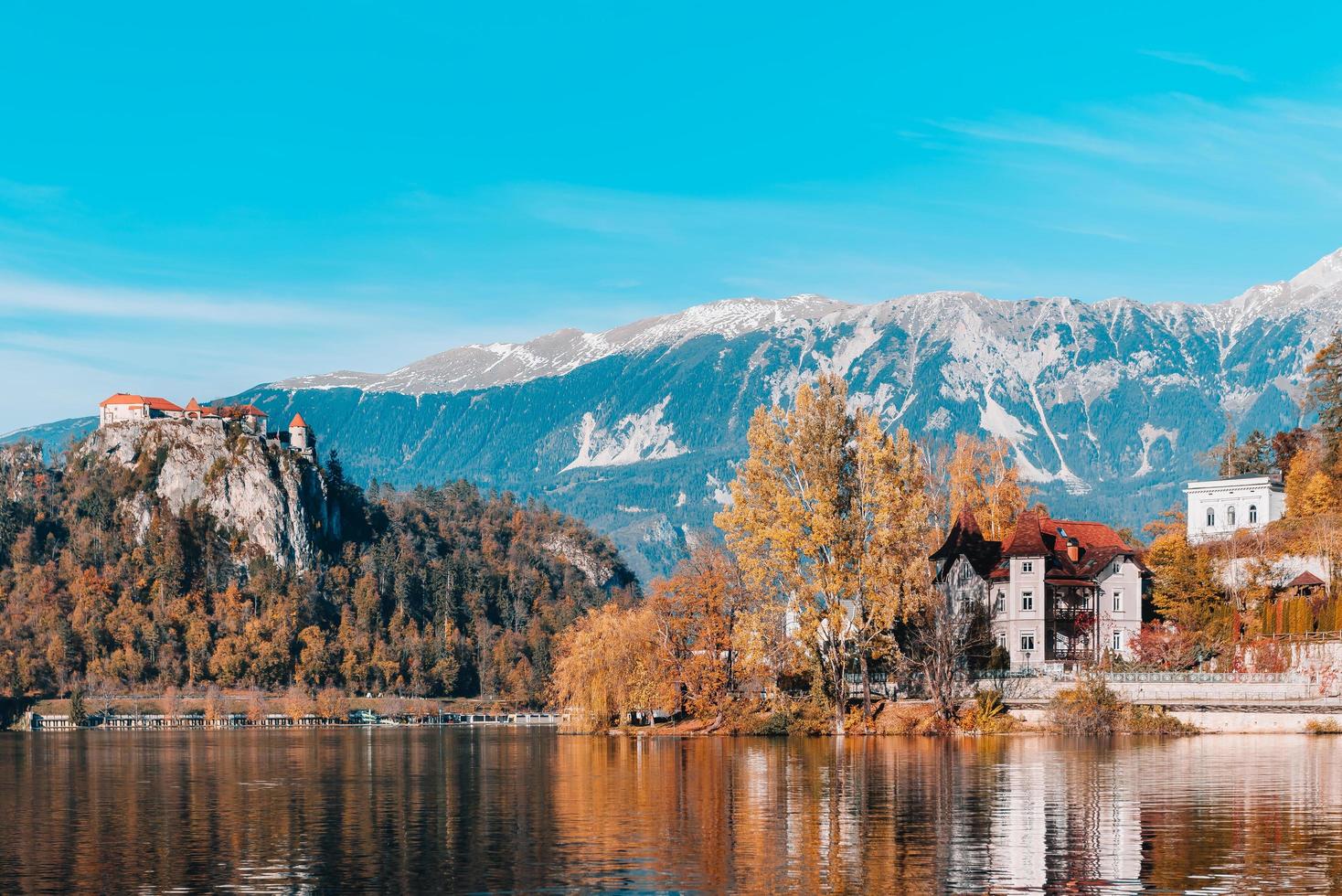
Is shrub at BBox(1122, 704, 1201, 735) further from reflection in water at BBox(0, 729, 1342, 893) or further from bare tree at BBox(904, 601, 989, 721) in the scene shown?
bare tree at BBox(904, 601, 989, 721)

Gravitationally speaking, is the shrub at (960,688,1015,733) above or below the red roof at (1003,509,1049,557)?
below

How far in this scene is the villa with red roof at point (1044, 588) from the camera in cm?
11706

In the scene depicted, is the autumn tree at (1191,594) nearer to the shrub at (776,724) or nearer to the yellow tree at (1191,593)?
the yellow tree at (1191,593)

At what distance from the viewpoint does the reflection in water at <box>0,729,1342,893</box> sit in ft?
129

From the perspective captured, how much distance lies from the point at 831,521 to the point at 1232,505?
205 feet

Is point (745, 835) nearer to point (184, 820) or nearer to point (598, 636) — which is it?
point (184, 820)

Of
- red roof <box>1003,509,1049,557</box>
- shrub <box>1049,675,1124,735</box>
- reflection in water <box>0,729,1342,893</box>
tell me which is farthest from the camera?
red roof <box>1003,509,1049,557</box>

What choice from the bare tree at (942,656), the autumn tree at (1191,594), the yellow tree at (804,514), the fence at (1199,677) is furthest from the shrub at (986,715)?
the autumn tree at (1191,594)

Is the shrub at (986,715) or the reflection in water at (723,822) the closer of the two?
the reflection in water at (723,822)

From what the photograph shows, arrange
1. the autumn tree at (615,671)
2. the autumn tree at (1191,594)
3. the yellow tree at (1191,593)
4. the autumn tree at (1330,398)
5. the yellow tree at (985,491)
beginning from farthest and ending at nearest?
the autumn tree at (1330,398) < the yellow tree at (985,491) < the yellow tree at (1191,593) < the autumn tree at (1191,594) < the autumn tree at (615,671)

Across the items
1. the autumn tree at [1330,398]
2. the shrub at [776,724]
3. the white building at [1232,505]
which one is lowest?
the shrub at [776,724]

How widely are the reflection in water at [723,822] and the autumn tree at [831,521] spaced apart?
9715 millimetres

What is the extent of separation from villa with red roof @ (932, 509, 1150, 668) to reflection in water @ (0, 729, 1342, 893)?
30.6m

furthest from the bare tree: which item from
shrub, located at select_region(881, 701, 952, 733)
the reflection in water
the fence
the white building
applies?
the white building
